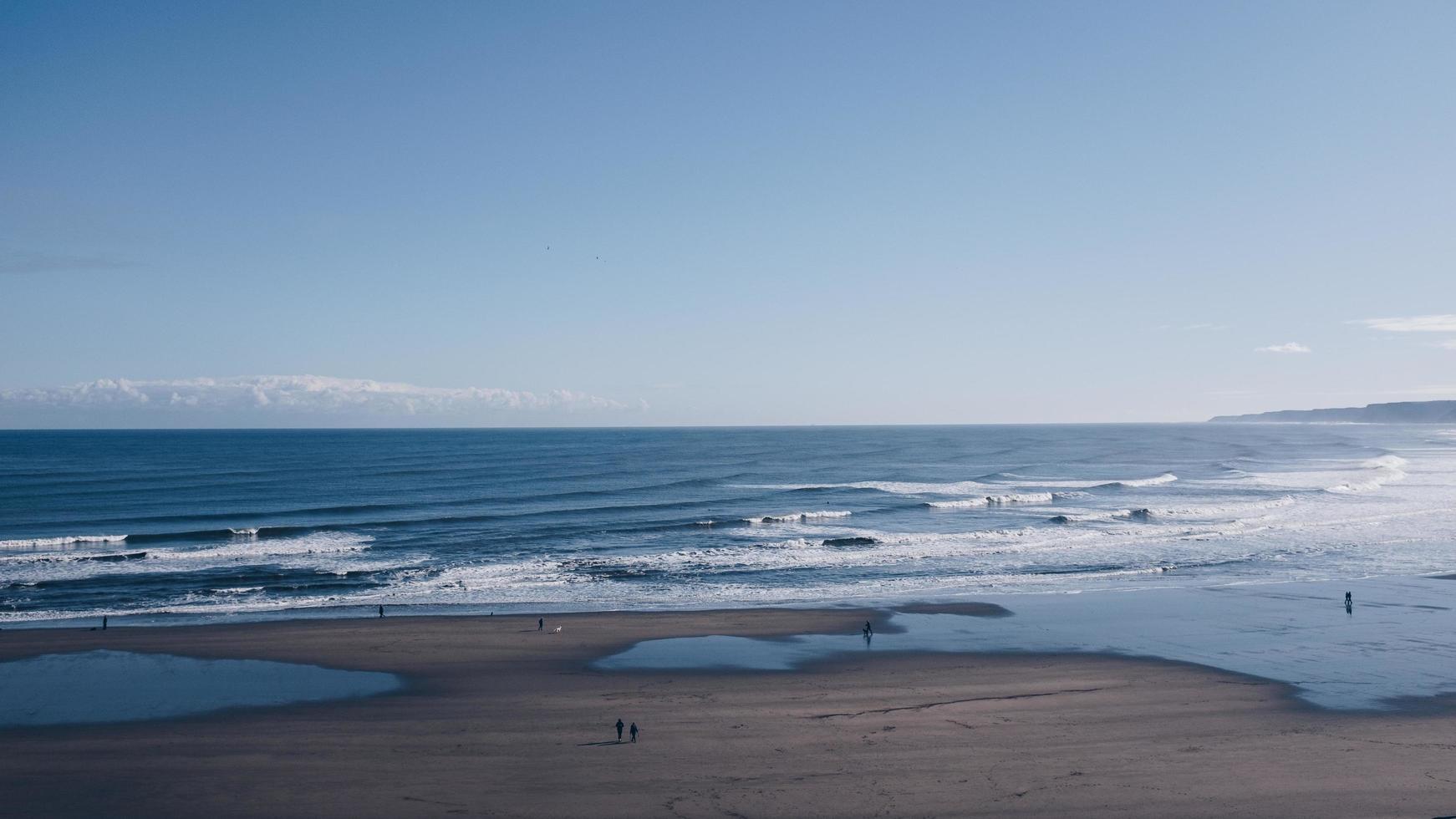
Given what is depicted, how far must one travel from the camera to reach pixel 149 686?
75.7 ft

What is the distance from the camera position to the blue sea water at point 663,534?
36.2m

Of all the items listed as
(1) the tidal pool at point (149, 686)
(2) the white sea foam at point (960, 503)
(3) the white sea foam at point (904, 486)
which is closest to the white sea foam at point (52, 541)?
(1) the tidal pool at point (149, 686)

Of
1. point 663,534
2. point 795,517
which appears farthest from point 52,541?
point 795,517

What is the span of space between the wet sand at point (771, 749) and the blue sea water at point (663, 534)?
10.3 m

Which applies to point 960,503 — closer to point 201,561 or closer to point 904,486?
point 904,486

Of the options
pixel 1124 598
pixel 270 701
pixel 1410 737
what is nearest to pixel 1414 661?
pixel 1410 737

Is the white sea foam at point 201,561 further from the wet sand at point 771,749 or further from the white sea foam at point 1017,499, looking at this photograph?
the white sea foam at point 1017,499

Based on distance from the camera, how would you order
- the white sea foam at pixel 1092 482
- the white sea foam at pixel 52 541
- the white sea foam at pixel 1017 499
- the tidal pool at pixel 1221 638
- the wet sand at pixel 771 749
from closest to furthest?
the wet sand at pixel 771 749 → the tidal pool at pixel 1221 638 → the white sea foam at pixel 52 541 → the white sea foam at pixel 1017 499 → the white sea foam at pixel 1092 482

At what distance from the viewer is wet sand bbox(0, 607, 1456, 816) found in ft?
53.0

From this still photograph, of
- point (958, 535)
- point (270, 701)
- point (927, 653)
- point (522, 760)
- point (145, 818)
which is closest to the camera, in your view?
point (145, 818)

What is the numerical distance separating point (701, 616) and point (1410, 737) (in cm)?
2022

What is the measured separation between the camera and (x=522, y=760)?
59.7 feet

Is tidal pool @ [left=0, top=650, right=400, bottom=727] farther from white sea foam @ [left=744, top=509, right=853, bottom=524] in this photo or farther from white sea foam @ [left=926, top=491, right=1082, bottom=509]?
white sea foam @ [left=926, top=491, right=1082, bottom=509]

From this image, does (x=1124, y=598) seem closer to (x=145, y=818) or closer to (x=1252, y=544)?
(x=1252, y=544)
